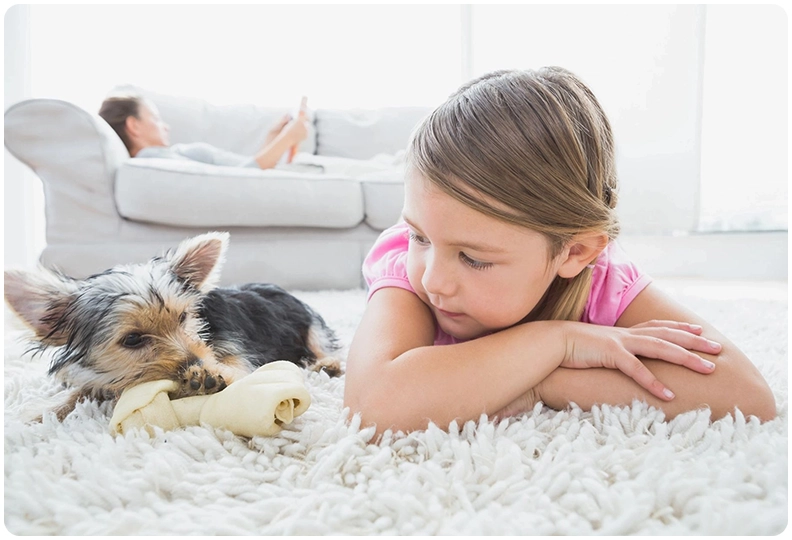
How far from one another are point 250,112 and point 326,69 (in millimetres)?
1670

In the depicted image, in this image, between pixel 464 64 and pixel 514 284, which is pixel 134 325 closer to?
pixel 514 284

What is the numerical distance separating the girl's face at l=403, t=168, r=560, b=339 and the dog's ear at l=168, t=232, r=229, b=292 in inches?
14.7

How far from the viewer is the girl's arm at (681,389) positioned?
3.04 ft

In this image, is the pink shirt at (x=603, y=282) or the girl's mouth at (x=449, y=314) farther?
the pink shirt at (x=603, y=282)

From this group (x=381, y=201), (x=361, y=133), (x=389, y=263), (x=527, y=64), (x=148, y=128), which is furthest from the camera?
(x=527, y=64)

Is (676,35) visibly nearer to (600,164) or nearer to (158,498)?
(600,164)

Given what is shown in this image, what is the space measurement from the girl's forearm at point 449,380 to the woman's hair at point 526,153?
0.60 feet

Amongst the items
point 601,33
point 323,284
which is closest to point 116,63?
point 323,284

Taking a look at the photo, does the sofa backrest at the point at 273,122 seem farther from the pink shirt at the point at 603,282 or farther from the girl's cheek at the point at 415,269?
the girl's cheek at the point at 415,269

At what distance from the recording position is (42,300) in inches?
39.3

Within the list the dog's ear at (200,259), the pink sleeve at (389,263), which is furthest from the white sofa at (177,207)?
the dog's ear at (200,259)

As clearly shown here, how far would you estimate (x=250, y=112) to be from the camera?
4.37 metres

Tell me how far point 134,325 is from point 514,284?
2.02 feet

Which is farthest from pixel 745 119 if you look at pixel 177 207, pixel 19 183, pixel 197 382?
pixel 19 183
